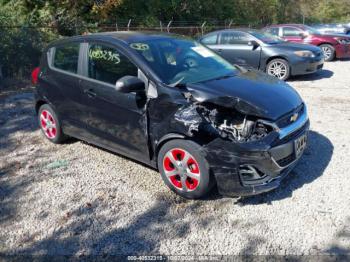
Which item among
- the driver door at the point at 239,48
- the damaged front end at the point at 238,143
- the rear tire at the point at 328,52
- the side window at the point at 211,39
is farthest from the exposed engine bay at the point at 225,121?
the rear tire at the point at 328,52

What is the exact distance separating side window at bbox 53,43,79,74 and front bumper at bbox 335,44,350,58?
1117 cm

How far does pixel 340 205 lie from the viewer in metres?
3.75

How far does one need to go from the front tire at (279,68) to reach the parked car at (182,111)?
5106mm

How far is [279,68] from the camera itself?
966cm

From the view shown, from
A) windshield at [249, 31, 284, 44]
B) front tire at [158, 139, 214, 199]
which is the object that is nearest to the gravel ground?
front tire at [158, 139, 214, 199]

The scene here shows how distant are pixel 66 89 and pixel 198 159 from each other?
2350 millimetres

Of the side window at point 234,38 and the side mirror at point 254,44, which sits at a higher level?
the side window at point 234,38

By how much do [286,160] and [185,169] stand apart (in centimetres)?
106

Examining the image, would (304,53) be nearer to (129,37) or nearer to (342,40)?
(342,40)

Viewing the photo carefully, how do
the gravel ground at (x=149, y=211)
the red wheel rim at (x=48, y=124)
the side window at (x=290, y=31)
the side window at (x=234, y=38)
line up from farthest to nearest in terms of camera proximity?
the side window at (x=290, y=31)
the side window at (x=234, y=38)
the red wheel rim at (x=48, y=124)
the gravel ground at (x=149, y=211)

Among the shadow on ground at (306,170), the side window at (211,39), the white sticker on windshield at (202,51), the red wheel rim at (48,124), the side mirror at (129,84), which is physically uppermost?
the white sticker on windshield at (202,51)

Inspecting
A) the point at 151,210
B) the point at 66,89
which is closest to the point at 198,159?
the point at 151,210

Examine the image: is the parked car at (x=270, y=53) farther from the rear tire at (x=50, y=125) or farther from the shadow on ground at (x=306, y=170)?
the rear tire at (x=50, y=125)

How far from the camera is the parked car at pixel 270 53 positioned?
945 cm
